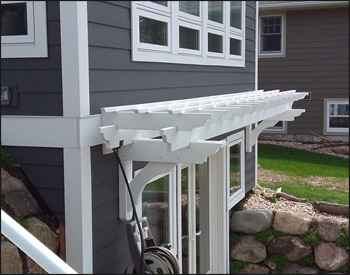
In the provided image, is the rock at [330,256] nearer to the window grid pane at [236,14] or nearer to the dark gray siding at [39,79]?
the window grid pane at [236,14]

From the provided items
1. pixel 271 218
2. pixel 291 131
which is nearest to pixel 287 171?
pixel 271 218

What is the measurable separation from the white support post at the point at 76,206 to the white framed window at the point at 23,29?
47cm

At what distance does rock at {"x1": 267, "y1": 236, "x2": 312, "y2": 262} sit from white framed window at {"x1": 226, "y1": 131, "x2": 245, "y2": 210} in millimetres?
562

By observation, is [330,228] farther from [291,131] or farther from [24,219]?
[24,219]

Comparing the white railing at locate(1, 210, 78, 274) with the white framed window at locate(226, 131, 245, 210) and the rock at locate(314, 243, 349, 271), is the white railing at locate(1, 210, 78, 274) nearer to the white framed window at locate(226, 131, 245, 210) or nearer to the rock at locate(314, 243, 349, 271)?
the white framed window at locate(226, 131, 245, 210)

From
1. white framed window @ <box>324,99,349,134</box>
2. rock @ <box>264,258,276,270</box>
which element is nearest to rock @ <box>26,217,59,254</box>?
rock @ <box>264,258,276,270</box>

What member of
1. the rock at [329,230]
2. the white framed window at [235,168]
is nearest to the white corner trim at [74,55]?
the white framed window at [235,168]

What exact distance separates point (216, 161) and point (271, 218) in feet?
3.39

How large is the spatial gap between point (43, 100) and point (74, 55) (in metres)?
0.25

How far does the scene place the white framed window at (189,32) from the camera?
9.31 ft

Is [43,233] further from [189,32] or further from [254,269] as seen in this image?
[254,269]

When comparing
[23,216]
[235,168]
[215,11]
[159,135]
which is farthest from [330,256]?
[23,216]

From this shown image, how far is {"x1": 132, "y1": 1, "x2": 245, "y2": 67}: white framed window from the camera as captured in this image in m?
2.84

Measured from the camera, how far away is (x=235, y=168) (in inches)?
204
